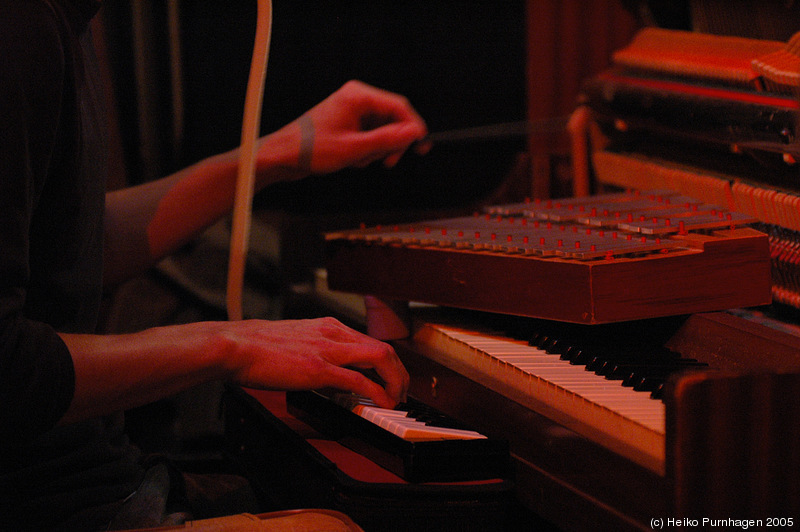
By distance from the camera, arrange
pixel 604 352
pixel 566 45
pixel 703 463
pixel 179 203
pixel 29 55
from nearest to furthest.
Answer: pixel 703 463, pixel 29 55, pixel 604 352, pixel 179 203, pixel 566 45

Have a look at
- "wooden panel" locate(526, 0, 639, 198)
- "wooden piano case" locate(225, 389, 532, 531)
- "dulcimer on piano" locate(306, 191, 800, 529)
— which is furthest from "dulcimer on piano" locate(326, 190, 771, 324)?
"wooden panel" locate(526, 0, 639, 198)

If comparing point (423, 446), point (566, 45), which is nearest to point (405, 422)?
point (423, 446)

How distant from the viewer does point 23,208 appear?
1.04m

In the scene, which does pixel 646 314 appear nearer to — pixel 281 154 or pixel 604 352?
pixel 604 352

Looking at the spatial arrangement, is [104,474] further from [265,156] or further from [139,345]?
[265,156]

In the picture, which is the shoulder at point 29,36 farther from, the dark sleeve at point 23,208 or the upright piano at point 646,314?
the upright piano at point 646,314

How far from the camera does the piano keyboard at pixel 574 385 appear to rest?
3.35 ft

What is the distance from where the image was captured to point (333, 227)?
2.06m

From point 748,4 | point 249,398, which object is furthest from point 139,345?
point 748,4

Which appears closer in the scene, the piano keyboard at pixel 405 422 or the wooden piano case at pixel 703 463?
the wooden piano case at pixel 703 463

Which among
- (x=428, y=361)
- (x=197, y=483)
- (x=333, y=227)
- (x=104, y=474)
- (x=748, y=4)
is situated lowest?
(x=197, y=483)

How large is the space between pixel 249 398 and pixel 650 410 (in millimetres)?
730

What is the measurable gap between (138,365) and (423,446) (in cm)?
36

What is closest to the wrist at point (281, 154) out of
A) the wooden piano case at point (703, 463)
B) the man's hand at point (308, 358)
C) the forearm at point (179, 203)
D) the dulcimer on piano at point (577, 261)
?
the forearm at point (179, 203)
